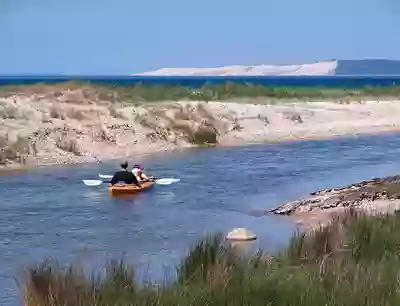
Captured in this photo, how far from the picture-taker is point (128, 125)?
38.9m

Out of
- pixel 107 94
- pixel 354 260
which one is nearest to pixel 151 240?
pixel 354 260

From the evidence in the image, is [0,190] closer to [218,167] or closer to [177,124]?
[218,167]

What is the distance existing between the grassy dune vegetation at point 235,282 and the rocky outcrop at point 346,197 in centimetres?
858

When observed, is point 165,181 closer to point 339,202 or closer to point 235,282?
point 339,202

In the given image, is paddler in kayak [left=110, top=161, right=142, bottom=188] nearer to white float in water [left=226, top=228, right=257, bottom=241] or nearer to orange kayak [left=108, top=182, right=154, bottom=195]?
orange kayak [left=108, top=182, right=154, bottom=195]

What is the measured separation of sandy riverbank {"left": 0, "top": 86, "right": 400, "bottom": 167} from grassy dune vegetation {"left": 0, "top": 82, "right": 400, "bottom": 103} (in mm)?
2041

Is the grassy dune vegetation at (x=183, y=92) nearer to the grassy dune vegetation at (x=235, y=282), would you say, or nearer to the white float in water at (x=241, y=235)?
the white float in water at (x=241, y=235)

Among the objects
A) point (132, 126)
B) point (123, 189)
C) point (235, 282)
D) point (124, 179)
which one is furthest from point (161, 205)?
point (132, 126)

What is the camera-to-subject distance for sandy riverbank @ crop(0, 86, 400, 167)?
33.0 metres

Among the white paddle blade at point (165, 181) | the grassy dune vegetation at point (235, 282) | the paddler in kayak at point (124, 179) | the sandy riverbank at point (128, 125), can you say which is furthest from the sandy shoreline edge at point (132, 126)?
the grassy dune vegetation at point (235, 282)

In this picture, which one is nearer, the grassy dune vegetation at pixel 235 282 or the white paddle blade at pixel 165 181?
the grassy dune vegetation at pixel 235 282

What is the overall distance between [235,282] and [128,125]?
101 feet

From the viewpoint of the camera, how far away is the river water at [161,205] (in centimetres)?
1487

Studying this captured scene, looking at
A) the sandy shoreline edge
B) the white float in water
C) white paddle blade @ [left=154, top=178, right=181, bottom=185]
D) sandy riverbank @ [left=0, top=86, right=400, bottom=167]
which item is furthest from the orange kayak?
sandy riverbank @ [left=0, top=86, right=400, bottom=167]
